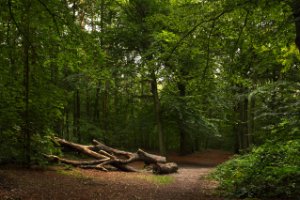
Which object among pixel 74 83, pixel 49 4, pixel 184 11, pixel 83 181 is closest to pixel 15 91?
pixel 83 181

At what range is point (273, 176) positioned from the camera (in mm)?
8742

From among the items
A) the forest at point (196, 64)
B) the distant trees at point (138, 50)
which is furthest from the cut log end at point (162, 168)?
the distant trees at point (138, 50)

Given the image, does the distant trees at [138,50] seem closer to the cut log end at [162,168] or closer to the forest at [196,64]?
the forest at [196,64]

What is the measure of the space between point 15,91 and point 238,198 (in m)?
7.02

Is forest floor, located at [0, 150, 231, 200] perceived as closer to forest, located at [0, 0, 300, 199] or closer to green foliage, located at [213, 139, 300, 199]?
green foliage, located at [213, 139, 300, 199]

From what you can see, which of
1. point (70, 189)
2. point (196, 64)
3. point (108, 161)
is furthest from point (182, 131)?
point (70, 189)

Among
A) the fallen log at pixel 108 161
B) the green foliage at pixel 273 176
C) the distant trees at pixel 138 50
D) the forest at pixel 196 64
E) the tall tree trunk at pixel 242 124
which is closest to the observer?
the forest at pixel 196 64

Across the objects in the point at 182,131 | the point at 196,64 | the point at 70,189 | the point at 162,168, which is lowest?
→ the point at 162,168

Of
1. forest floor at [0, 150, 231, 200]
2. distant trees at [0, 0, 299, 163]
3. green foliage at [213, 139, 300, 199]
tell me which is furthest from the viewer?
green foliage at [213, 139, 300, 199]

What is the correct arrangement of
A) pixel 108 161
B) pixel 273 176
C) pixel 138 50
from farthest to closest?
pixel 138 50
pixel 108 161
pixel 273 176

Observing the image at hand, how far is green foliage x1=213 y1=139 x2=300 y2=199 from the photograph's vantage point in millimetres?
7966

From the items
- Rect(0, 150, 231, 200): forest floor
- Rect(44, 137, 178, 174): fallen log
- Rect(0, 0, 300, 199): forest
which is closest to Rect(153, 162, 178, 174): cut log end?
Rect(44, 137, 178, 174): fallen log

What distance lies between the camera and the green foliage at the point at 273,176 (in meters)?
7.97

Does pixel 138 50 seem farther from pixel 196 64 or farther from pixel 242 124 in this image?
pixel 242 124
